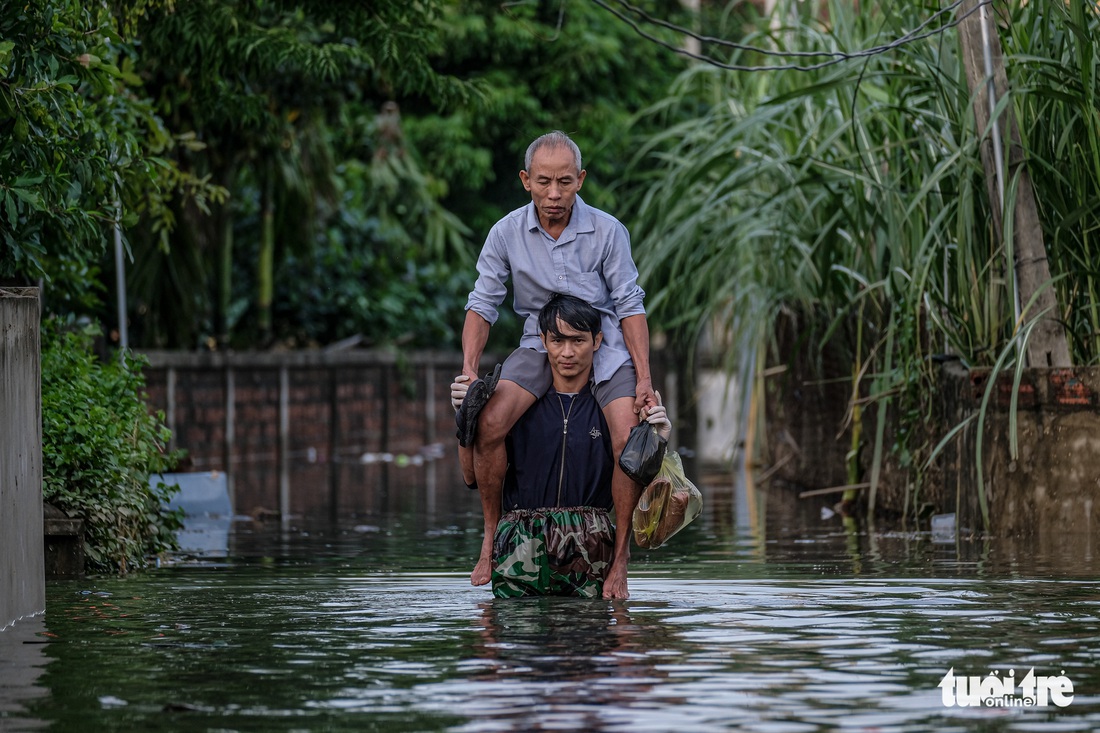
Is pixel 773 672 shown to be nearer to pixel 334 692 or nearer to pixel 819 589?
pixel 334 692

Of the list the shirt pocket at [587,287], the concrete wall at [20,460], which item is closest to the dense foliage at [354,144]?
the shirt pocket at [587,287]

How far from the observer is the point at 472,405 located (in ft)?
22.7

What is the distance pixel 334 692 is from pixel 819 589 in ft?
9.16

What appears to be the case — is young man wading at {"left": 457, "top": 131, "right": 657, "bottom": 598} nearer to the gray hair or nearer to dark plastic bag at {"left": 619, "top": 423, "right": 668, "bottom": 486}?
the gray hair

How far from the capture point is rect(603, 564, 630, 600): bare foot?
705 centimetres

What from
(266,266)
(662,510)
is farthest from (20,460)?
(266,266)

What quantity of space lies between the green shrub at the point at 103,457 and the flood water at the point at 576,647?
1.08ft

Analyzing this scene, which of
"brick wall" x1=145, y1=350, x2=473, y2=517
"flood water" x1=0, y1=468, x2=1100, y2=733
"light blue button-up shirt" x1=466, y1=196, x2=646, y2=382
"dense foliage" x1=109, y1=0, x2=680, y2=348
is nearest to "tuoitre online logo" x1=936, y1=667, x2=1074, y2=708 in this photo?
"flood water" x1=0, y1=468, x2=1100, y2=733

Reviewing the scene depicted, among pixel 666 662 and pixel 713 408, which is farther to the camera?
pixel 713 408

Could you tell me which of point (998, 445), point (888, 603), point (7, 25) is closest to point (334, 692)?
point (888, 603)

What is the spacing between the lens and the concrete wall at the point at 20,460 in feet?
21.0

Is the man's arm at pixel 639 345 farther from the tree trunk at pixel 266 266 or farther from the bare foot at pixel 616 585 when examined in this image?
the tree trunk at pixel 266 266

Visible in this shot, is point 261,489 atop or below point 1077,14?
below

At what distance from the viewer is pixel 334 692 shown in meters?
5.00
